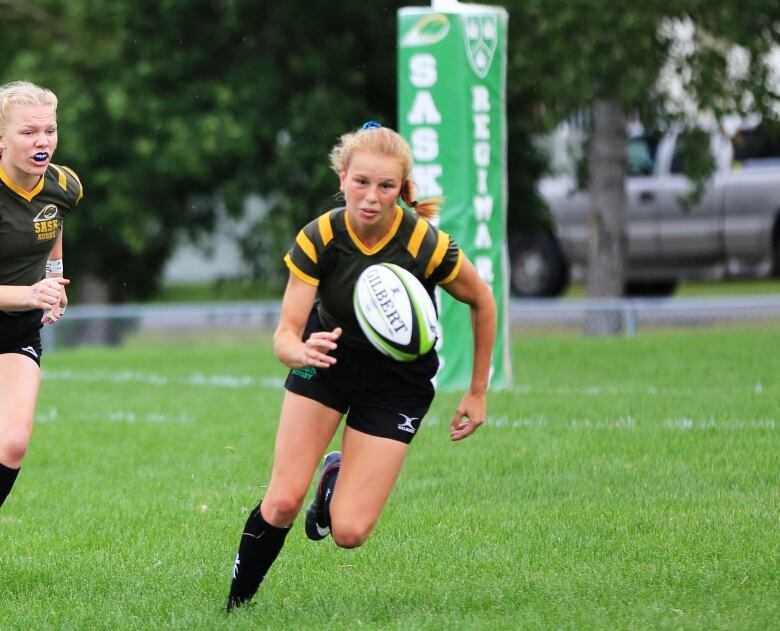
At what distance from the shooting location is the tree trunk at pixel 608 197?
19.0 meters

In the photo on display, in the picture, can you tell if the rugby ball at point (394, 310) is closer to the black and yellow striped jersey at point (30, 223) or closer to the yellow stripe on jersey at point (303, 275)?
the yellow stripe on jersey at point (303, 275)

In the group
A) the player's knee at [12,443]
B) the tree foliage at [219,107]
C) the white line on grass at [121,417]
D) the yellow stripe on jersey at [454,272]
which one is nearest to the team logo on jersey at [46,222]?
the player's knee at [12,443]

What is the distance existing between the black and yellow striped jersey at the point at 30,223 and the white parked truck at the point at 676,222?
45.2ft

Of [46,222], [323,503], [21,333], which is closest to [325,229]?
[323,503]

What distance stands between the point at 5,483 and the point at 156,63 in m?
16.1

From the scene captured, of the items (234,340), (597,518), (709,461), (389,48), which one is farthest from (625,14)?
(597,518)

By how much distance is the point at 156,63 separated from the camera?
2161cm

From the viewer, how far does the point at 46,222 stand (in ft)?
21.0

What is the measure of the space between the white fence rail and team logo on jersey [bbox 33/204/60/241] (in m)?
11.2

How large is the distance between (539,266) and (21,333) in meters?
16.2

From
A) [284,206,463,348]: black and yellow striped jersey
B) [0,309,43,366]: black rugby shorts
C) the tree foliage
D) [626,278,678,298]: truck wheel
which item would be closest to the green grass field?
[0,309,43,366]: black rugby shorts

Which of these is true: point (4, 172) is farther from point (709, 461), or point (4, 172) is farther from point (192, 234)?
point (192, 234)

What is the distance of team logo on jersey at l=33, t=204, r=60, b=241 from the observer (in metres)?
6.38

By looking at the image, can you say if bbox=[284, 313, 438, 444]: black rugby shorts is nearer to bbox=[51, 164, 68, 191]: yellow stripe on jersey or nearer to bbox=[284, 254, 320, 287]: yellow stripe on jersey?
bbox=[284, 254, 320, 287]: yellow stripe on jersey
